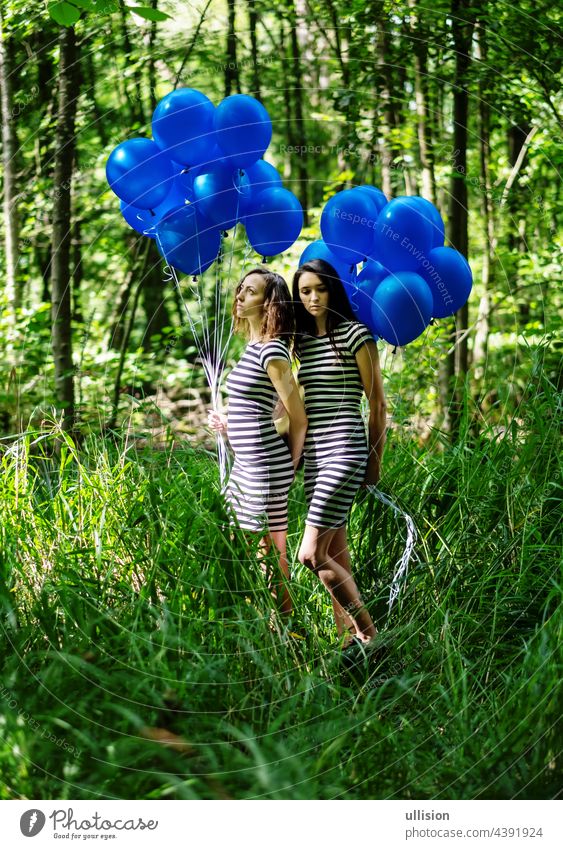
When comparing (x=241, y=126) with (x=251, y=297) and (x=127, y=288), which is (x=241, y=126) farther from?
(x=127, y=288)

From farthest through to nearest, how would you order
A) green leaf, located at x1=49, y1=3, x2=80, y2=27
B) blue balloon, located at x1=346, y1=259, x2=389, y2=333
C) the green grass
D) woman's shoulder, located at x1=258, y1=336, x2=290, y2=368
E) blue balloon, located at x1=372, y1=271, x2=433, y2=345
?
blue balloon, located at x1=346, y1=259, x2=389, y2=333 → green leaf, located at x1=49, y1=3, x2=80, y2=27 → blue balloon, located at x1=372, y1=271, x2=433, y2=345 → woman's shoulder, located at x1=258, y1=336, x2=290, y2=368 → the green grass

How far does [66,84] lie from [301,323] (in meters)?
2.55

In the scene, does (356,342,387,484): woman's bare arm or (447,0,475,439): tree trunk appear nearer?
(356,342,387,484): woman's bare arm

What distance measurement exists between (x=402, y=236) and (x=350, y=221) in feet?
0.69

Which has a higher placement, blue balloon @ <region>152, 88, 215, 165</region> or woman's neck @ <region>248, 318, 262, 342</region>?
blue balloon @ <region>152, 88, 215, 165</region>

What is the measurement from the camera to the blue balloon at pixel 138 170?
2.98 m

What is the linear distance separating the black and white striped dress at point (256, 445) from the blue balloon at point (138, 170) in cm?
79

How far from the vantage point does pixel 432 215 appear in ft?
A: 9.87

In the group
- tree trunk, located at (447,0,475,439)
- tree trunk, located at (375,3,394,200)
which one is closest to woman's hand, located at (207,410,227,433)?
tree trunk, located at (447,0,475,439)

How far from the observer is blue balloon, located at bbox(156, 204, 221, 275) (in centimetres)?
309

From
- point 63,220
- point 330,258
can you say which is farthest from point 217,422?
point 63,220

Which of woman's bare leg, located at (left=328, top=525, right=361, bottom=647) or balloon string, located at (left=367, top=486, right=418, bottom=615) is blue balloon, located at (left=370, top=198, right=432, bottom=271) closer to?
balloon string, located at (left=367, top=486, right=418, bottom=615)

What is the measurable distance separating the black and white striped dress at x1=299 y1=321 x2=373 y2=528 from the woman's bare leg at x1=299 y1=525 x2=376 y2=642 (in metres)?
0.05
